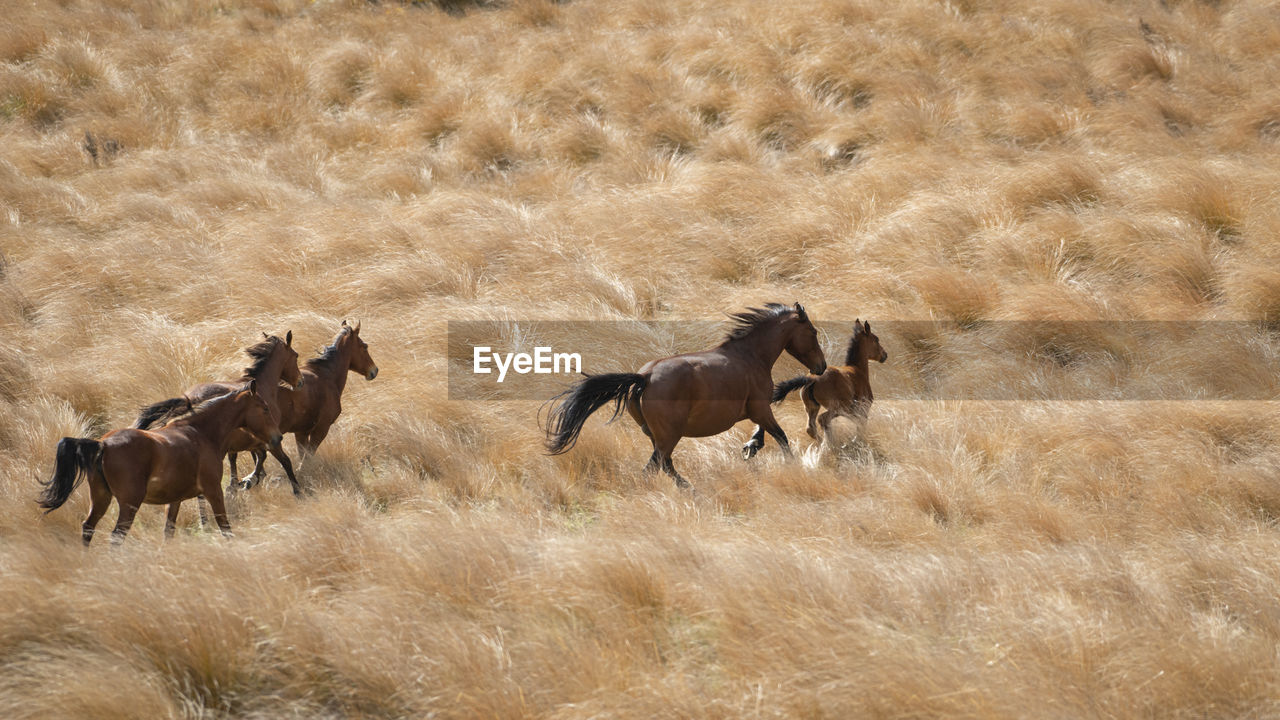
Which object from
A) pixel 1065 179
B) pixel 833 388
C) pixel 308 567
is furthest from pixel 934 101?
pixel 308 567

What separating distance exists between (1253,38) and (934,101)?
14.9 ft

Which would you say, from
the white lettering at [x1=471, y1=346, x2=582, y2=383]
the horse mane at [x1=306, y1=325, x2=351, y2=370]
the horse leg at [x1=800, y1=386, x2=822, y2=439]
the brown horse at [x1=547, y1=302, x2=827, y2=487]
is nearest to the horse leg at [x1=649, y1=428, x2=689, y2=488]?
the brown horse at [x1=547, y1=302, x2=827, y2=487]

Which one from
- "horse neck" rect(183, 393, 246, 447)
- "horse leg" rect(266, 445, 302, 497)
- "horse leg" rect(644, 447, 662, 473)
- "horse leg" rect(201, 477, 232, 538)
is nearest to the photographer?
"horse leg" rect(201, 477, 232, 538)

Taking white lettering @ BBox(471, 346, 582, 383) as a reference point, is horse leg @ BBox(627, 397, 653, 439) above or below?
above

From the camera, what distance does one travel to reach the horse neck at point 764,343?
21.6ft

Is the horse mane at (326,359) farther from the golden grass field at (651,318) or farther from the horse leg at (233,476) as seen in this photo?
the horse leg at (233,476)

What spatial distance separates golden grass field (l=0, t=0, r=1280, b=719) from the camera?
153 inches

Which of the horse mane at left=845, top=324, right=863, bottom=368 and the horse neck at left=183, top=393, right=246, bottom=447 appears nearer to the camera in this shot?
the horse neck at left=183, top=393, right=246, bottom=447

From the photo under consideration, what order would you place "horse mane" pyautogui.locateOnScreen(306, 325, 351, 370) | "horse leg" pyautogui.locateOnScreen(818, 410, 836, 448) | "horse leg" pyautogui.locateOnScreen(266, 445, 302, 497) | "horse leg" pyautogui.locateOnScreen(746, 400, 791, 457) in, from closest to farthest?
"horse leg" pyautogui.locateOnScreen(266, 445, 302, 497) → "horse leg" pyautogui.locateOnScreen(746, 400, 791, 457) → "horse mane" pyautogui.locateOnScreen(306, 325, 351, 370) → "horse leg" pyautogui.locateOnScreen(818, 410, 836, 448)

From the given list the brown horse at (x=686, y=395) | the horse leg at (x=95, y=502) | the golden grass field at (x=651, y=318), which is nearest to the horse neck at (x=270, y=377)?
the golden grass field at (x=651, y=318)

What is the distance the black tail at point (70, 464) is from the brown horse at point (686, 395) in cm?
231

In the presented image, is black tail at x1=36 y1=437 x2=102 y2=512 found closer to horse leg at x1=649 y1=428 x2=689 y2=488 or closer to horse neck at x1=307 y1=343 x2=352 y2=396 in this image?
horse neck at x1=307 y1=343 x2=352 y2=396

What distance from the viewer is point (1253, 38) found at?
13367 mm

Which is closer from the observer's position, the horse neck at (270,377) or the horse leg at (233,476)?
the horse neck at (270,377)
